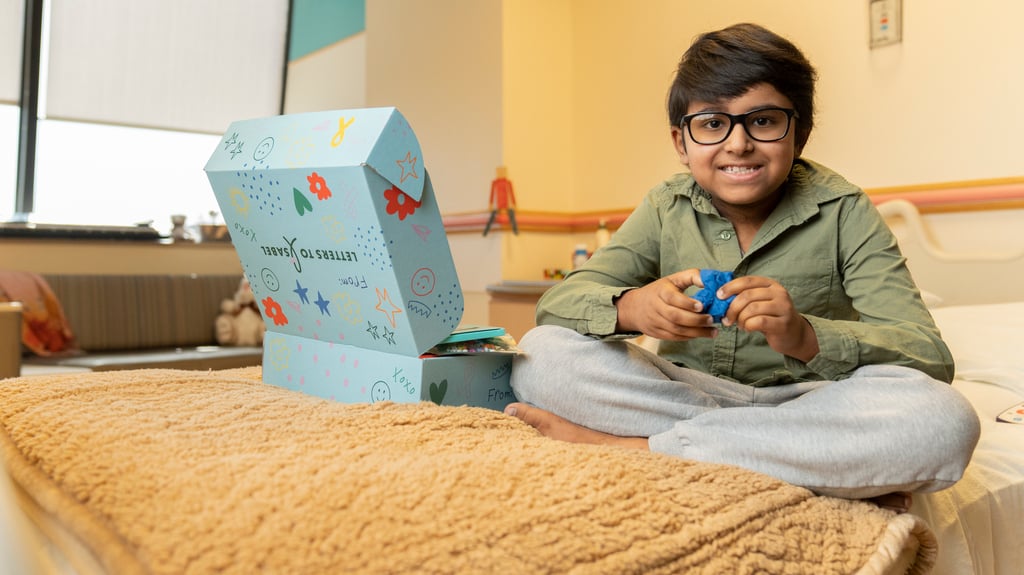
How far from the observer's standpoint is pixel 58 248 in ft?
10.3

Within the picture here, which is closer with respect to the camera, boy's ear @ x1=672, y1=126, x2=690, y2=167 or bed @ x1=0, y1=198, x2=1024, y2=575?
bed @ x1=0, y1=198, x2=1024, y2=575

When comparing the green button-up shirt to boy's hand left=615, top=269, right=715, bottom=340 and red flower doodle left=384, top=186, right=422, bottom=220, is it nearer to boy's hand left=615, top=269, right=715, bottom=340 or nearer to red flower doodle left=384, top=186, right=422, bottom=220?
boy's hand left=615, top=269, right=715, bottom=340

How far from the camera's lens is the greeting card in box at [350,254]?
3.04 ft

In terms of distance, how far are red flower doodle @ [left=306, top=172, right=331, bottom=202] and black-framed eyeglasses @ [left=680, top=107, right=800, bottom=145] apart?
51 cm

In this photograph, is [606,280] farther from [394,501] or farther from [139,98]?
[139,98]

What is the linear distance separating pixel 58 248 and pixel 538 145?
6.31ft

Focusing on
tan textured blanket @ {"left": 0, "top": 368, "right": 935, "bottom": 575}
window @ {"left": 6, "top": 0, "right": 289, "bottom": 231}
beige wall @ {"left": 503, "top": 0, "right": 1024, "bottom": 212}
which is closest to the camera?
tan textured blanket @ {"left": 0, "top": 368, "right": 935, "bottom": 575}

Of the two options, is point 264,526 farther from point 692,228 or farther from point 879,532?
point 692,228

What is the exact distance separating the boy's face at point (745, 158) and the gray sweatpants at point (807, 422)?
0.27 metres

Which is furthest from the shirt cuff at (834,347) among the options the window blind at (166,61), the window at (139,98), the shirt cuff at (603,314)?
the window blind at (166,61)

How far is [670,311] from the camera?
89 centimetres

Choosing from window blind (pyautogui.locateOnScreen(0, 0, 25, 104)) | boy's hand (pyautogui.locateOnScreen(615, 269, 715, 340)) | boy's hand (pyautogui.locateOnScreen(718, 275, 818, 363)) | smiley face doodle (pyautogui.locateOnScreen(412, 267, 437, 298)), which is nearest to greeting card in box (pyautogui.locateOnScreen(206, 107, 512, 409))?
smiley face doodle (pyautogui.locateOnScreen(412, 267, 437, 298))

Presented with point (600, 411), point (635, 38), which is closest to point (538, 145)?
point (635, 38)

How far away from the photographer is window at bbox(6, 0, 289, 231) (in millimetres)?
3492
